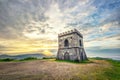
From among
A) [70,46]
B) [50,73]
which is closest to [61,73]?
[50,73]

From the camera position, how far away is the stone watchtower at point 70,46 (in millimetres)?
26619

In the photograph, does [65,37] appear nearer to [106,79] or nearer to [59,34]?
[59,34]

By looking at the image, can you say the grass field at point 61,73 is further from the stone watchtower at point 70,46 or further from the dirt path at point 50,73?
the stone watchtower at point 70,46

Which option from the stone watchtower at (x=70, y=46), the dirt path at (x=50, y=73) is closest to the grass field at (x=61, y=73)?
the dirt path at (x=50, y=73)

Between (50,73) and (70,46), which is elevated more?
(70,46)

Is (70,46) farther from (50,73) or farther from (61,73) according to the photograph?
(50,73)

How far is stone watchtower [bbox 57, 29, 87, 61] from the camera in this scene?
26619 millimetres

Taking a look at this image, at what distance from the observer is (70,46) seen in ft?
92.2

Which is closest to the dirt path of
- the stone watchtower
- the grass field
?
the grass field

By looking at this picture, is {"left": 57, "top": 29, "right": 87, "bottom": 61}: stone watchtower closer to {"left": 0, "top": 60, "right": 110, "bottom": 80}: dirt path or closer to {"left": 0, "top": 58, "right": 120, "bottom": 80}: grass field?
{"left": 0, "top": 58, "right": 120, "bottom": 80}: grass field

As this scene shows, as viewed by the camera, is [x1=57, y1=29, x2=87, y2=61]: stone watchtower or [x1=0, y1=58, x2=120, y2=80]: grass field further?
[x1=57, y1=29, x2=87, y2=61]: stone watchtower

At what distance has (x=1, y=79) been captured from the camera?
8133 mm

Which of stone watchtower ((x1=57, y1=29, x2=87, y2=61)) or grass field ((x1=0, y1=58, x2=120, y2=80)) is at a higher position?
stone watchtower ((x1=57, y1=29, x2=87, y2=61))

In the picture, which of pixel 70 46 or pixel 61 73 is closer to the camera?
pixel 61 73
